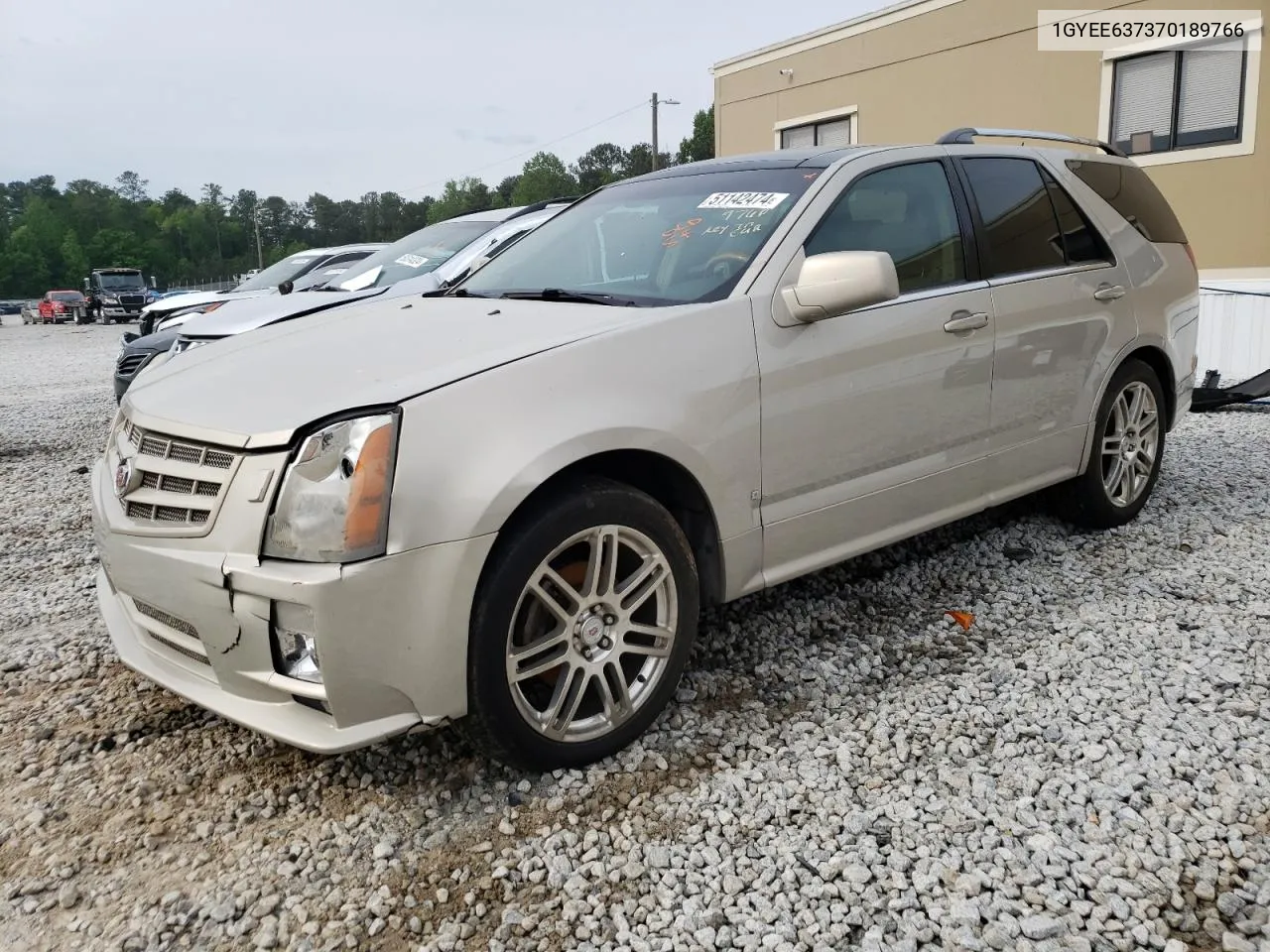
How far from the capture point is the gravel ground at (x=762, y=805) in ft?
7.06

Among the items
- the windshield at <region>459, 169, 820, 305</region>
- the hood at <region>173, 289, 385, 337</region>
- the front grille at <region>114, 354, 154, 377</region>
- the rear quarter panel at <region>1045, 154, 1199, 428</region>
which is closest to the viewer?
the windshield at <region>459, 169, 820, 305</region>

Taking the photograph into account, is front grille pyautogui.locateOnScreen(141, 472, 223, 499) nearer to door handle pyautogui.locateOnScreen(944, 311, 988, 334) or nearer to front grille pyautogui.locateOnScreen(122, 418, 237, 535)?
front grille pyautogui.locateOnScreen(122, 418, 237, 535)

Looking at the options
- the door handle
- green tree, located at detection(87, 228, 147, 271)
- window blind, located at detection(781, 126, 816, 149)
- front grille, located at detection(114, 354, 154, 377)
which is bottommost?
front grille, located at detection(114, 354, 154, 377)

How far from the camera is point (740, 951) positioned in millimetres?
2062

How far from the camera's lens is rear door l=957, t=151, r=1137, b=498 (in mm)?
3828

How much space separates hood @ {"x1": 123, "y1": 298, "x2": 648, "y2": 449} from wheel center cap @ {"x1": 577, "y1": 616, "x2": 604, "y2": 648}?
0.77m

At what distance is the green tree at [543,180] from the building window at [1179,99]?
276ft

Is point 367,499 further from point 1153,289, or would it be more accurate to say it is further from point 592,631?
point 1153,289

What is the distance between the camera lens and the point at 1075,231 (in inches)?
168

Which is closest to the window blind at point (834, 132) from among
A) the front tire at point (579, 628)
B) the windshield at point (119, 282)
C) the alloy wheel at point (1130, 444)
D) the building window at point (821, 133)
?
the building window at point (821, 133)

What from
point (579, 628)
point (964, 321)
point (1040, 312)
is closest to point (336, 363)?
point (579, 628)

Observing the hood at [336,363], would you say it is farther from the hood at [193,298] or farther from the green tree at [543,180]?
the green tree at [543,180]

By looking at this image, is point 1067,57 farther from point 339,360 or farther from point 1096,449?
point 339,360

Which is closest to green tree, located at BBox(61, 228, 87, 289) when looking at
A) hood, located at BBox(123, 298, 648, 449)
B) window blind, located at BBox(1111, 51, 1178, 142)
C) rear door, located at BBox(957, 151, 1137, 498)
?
window blind, located at BBox(1111, 51, 1178, 142)
